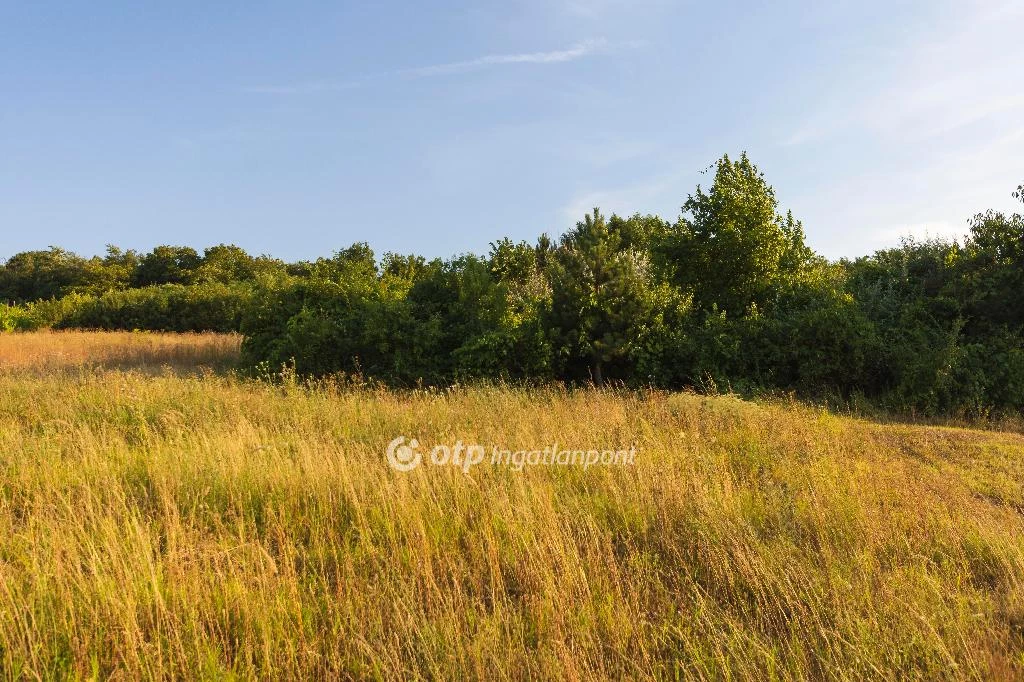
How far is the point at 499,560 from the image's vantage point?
3.77m

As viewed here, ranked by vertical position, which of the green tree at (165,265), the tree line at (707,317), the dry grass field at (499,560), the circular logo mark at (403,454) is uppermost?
the green tree at (165,265)

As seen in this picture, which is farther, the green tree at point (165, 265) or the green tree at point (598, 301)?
the green tree at point (165, 265)

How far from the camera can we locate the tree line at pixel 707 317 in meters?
12.0

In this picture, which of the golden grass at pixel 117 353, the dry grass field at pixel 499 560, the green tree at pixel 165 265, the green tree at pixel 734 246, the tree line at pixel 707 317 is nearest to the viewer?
the dry grass field at pixel 499 560

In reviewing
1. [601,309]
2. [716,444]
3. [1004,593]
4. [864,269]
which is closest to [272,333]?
[601,309]

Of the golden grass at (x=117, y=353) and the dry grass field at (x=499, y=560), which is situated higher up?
the golden grass at (x=117, y=353)

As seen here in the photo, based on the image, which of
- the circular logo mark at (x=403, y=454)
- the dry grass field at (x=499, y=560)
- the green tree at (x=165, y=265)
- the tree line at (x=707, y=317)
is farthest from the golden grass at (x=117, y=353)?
the green tree at (x=165, y=265)

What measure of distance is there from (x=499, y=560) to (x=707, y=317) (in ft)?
34.6

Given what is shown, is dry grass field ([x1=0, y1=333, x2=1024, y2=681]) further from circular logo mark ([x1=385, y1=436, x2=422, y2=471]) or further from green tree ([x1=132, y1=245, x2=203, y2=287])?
green tree ([x1=132, y1=245, x2=203, y2=287])

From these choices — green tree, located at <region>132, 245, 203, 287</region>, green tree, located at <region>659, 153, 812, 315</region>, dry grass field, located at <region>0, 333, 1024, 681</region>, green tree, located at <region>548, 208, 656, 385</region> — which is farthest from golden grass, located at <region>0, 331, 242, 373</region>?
green tree, located at <region>132, 245, 203, 287</region>

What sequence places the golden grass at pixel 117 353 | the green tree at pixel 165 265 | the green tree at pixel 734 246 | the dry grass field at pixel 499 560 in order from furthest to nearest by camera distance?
the green tree at pixel 165 265 < the golden grass at pixel 117 353 < the green tree at pixel 734 246 < the dry grass field at pixel 499 560

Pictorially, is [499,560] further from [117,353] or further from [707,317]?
[117,353]

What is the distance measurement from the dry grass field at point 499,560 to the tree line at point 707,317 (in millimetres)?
5600

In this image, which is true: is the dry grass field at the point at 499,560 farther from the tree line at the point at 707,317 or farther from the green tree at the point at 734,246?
the green tree at the point at 734,246
